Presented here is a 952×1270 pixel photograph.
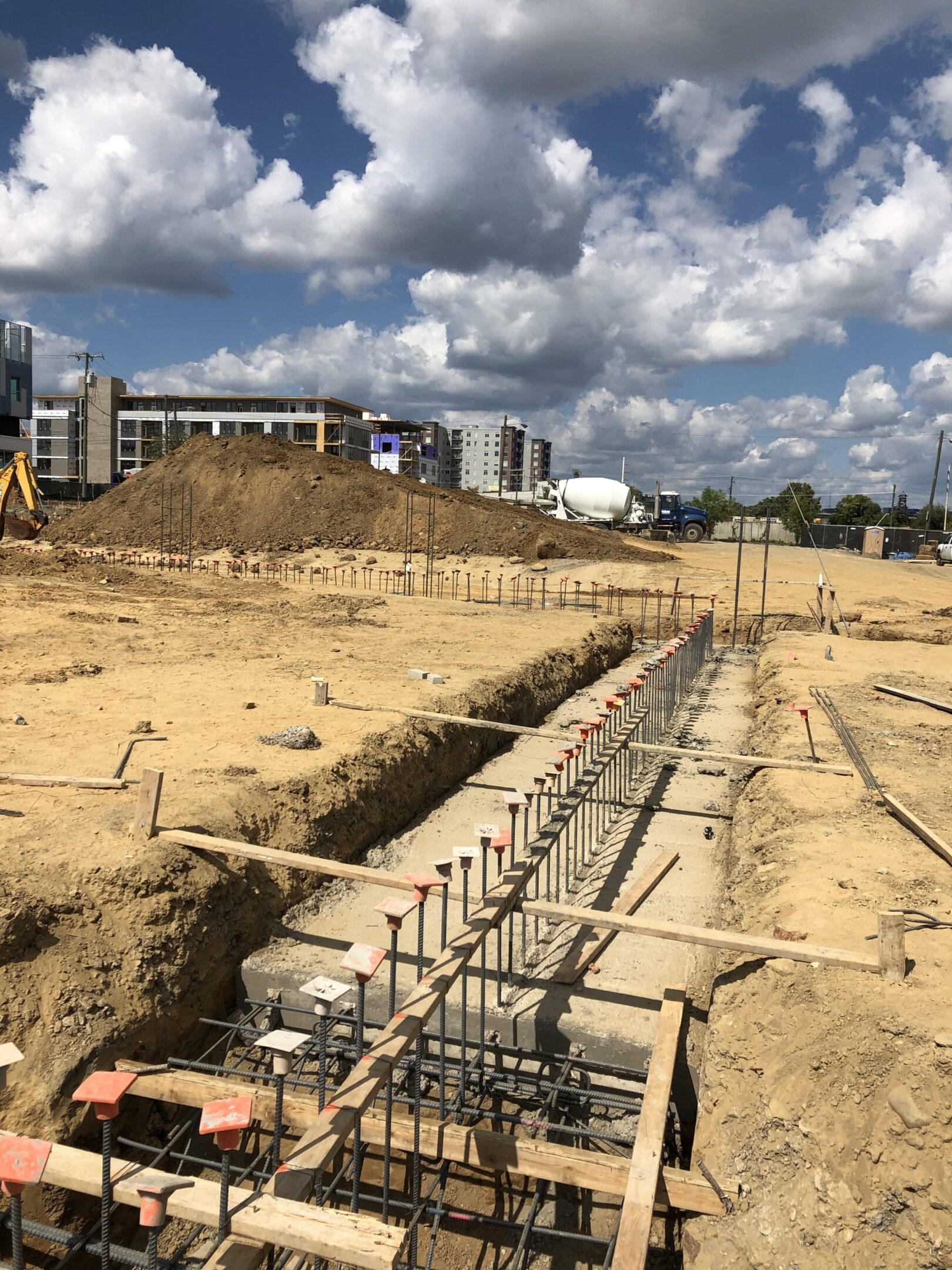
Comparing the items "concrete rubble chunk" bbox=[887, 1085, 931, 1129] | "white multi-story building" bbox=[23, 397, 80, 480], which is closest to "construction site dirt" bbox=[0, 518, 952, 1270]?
"concrete rubble chunk" bbox=[887, 1085, 931, 1129]

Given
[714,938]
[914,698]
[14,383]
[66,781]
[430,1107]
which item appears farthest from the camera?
[14,383]

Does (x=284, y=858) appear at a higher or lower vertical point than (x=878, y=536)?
lower

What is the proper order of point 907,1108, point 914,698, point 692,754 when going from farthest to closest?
point 914,698 < point 692,754 < point 907,1108

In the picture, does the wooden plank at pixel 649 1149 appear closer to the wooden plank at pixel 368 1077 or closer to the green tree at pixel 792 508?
the wooden plank at pixel 368 1077

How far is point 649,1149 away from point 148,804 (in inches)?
142

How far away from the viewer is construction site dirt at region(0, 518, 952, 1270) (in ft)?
12.1

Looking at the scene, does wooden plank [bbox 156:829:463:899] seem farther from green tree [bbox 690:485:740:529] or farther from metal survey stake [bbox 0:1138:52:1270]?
green tree [bbox 690:485:740:529]

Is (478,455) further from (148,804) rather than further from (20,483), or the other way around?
(148,804)

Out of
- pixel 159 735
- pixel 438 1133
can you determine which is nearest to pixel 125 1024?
pixel 438 1133

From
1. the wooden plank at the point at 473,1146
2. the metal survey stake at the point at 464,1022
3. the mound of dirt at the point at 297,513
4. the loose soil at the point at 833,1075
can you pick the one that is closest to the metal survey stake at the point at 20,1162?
the wooden plank at the point at 473,1146

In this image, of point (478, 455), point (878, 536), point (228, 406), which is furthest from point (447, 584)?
point (478, 455)

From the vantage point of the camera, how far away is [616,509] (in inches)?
1786

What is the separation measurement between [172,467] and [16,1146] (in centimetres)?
4173

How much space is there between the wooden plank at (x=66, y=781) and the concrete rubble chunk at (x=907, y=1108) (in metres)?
5.36
